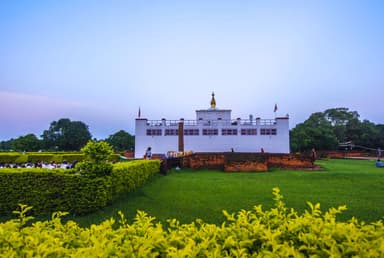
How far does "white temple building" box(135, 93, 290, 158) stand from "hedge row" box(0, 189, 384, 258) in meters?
25.8

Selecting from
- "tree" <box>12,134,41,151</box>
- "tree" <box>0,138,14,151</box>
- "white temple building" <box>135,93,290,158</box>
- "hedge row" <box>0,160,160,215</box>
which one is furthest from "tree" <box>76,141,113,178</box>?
"tree" <box>0,138,14,151</box>

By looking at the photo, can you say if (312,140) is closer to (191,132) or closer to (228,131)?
(228,131)

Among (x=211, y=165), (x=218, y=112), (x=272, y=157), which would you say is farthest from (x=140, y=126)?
(x=272, y=157)

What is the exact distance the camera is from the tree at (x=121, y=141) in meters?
46.0

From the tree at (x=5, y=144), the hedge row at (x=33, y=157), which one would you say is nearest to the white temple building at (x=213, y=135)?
the hedge row at (x=33, y=157)

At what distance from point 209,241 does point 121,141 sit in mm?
46344

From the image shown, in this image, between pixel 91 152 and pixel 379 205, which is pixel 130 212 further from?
pixel 379 205

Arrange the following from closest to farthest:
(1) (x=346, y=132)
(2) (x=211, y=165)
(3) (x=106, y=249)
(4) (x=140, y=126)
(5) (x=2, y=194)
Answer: (3) (x=106, y=249), (5) (x=2, y=194), (2) (x=211, y=165), (4) (x=140, y=126), (1) (x=346, y=132)

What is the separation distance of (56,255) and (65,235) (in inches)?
15.3

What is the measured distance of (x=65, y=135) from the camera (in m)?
46.6

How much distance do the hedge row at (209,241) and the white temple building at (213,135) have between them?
25.8m

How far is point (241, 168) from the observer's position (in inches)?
593

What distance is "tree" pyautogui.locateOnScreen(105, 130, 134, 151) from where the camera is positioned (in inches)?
1811

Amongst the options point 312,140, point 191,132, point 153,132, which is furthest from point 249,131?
point 312,140
